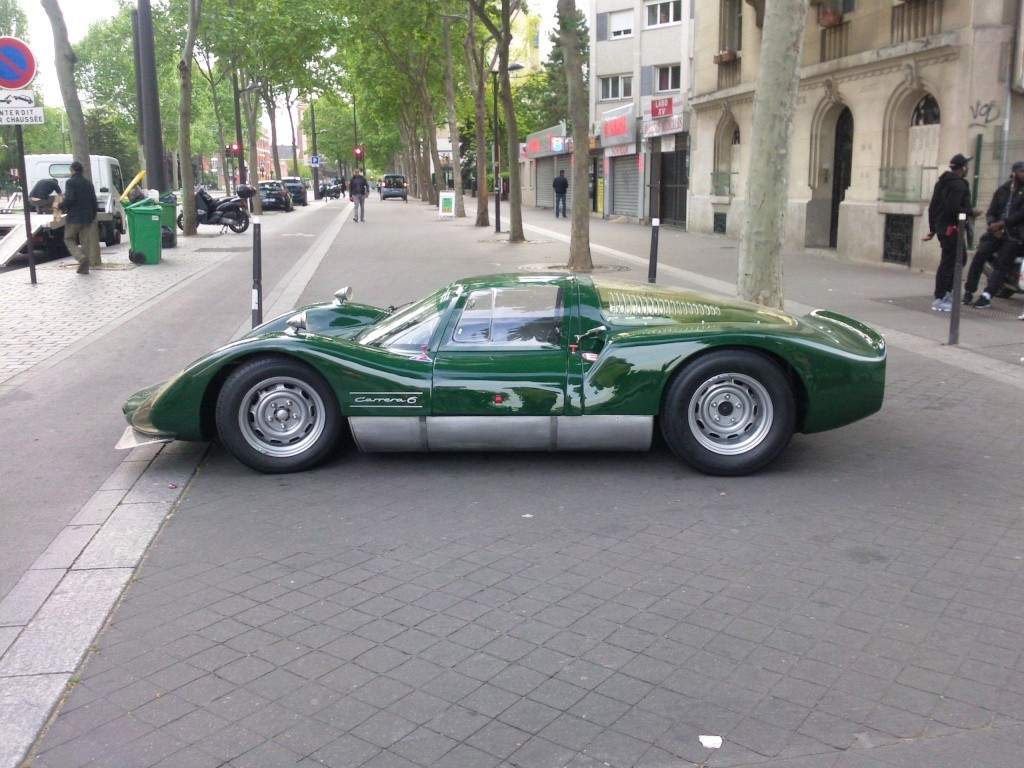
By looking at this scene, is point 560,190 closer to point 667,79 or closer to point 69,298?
point 667,79

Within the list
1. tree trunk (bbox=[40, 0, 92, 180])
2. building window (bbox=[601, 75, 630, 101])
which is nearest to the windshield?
tree trunk (bbox=[40, 0, 92, 180])

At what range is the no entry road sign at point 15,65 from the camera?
586 inches

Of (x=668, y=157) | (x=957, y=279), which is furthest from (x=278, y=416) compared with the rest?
(x=668, y=157)

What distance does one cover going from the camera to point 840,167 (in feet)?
69.8

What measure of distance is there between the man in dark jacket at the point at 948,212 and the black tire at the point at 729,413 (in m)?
6.87

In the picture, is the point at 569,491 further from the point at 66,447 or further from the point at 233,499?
the point at 66,447

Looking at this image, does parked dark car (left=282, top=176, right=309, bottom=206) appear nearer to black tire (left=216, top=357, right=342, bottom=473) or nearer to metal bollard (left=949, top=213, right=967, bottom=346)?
metal bollard (left=949, top=213, right=967, bottom=346)

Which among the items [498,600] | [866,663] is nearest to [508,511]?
[498,600]

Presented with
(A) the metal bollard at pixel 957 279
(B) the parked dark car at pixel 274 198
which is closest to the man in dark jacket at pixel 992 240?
(A) the metal bollard at pixel 957 279

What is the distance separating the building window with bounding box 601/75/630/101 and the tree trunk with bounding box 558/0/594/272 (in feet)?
99.9

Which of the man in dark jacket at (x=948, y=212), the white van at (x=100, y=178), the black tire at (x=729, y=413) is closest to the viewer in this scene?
the black tire at (x=729, y=413)

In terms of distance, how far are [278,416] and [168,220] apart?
17.8 metres

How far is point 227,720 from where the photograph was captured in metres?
3.37

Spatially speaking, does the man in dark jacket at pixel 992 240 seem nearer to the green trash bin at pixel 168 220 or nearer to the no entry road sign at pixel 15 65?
the no entry road sign at pixel 15 65
